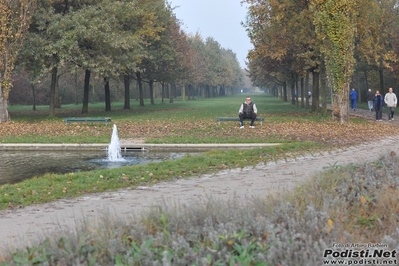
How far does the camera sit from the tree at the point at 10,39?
28.4m

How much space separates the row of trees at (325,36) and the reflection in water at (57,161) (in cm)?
1191

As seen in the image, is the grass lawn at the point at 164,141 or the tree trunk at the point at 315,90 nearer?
the grass lawn at the point at 164,141

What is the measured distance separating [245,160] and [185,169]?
6.83ft

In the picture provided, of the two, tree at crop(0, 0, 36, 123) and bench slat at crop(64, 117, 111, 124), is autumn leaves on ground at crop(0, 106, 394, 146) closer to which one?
bench slat at crop(64, 117, 111, 124)

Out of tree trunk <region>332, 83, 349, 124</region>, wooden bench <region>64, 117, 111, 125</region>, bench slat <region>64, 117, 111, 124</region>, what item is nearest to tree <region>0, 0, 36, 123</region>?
wooden bench <region>64, 117, 111, 125</region>

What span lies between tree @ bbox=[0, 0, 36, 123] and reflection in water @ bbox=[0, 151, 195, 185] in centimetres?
1160

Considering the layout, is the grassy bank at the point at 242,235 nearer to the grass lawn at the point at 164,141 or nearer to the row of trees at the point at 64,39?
the grass lawn at the point at 164,141

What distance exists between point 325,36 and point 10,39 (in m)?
Result: 16.4

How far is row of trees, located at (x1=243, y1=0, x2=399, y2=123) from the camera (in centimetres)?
2573

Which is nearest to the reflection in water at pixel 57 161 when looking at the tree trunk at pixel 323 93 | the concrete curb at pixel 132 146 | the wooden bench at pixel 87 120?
the concrete curb at pixel 132 146

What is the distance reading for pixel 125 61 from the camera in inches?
1369

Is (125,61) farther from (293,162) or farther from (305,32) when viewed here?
(293,162)

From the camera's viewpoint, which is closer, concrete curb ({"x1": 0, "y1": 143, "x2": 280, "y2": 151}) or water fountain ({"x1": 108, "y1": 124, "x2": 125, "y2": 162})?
water fountain ({"x1": 108, "y1": 124, "x2": 125, "y2": 162})

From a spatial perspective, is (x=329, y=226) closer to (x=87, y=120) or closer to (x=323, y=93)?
(x=87, y=120)
